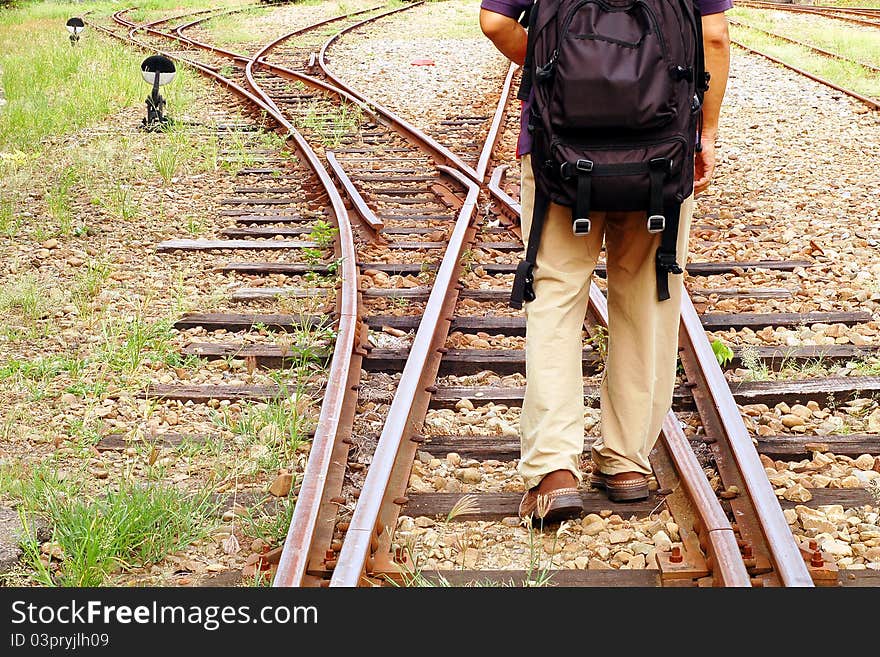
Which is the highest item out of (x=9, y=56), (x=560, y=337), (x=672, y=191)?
(x=672, y=191)

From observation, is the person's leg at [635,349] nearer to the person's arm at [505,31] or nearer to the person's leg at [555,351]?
the person's leg at [555,351]

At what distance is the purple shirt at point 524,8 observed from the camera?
2898mm

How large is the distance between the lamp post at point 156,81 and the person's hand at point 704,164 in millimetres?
8033

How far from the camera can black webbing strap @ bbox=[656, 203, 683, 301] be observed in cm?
294

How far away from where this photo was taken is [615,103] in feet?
8.87

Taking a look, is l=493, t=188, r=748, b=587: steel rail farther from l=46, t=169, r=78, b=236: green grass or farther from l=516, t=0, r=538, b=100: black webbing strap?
l=46, t=169, r=78, b=236: green grass

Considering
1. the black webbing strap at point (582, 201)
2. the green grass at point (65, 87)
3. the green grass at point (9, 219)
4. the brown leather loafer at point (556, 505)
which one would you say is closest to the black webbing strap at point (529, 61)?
the black webbing strap at point (582, 201)

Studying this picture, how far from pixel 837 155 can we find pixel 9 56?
41.8ft

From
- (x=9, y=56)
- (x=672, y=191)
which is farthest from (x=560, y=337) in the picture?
(x=9, y=56)

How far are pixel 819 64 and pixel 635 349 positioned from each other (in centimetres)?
1306

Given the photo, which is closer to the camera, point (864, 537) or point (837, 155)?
point (864, 537)

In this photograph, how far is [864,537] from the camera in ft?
10.5

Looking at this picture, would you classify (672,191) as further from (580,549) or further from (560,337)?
(580,549)

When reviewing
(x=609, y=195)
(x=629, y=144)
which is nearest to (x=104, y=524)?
(x=609, y=195)
